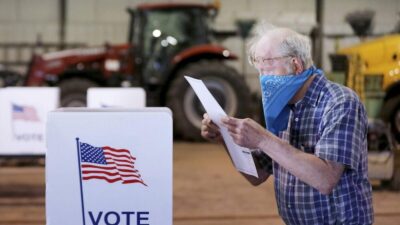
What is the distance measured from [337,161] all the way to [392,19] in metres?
13.1

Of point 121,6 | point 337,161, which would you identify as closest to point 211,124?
point 337,161

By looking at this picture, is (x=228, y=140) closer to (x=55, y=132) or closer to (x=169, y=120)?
(x=169, y=120)

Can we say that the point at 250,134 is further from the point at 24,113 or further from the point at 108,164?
the point at 24,113

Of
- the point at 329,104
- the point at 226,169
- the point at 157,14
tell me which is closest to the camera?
the point at 329,104

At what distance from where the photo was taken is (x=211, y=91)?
1051 cm

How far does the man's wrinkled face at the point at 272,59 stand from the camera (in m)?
2.19

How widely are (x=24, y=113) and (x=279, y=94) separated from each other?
17.4ft

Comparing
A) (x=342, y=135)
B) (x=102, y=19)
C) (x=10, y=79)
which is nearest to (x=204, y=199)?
(x=342, y=135)

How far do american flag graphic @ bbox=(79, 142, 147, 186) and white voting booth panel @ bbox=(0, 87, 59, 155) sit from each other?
5.12 meters

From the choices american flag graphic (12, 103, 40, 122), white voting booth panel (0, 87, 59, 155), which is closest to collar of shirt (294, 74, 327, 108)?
white voting booth panel (0, 87, 59, 155)

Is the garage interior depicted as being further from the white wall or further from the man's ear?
the man's ear

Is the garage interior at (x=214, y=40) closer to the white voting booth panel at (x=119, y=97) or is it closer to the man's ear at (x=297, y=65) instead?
the white voting booth panel at (x=119, y=97)

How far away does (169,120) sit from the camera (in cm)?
199

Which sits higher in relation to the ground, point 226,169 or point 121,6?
point 121,6
